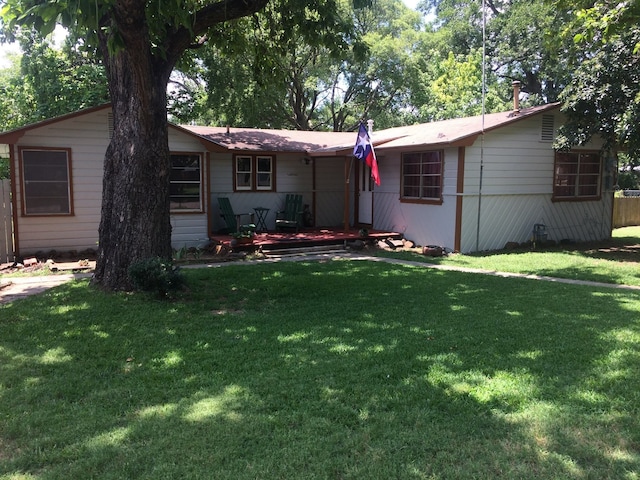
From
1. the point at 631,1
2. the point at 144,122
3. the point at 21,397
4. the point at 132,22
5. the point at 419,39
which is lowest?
the point at 21,397

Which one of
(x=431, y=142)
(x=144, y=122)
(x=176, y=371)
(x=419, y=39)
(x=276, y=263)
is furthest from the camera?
(x=419, y=39)

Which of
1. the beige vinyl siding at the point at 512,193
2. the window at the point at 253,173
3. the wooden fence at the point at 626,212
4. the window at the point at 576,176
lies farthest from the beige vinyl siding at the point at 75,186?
the wooden fence at the point at 626,212

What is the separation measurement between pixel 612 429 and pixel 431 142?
921 centimetres

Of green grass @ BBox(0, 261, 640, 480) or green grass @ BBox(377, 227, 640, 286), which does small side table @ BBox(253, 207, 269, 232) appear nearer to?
green grass @ BBox(377, 227, 640, 286)

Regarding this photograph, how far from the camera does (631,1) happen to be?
846cm

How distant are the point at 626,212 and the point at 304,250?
14.9 m

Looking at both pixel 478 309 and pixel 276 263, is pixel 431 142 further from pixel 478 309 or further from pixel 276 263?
pixel 478 309

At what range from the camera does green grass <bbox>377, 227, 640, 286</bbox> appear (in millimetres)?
9587

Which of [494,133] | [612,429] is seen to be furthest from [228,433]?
[494,133]

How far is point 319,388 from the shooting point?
4.07 meters

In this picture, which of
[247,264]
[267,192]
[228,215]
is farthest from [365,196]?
[247,264]

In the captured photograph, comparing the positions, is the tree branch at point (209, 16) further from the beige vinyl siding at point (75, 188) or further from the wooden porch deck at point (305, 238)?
the wooden porch deck at point (305, 238)

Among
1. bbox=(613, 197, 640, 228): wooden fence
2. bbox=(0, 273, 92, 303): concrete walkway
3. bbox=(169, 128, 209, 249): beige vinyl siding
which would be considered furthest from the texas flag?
bbox=(613, 197, 640, 228): wooden fence

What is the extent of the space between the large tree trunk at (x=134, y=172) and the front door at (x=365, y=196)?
854 centimetres
